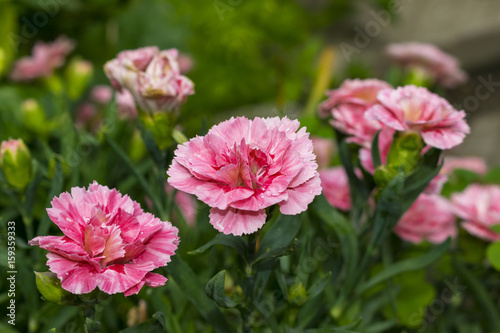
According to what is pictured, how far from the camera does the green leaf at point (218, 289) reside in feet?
1.20

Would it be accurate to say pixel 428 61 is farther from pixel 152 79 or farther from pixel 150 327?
pixel 150 327

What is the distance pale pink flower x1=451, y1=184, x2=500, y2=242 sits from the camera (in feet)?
1.97

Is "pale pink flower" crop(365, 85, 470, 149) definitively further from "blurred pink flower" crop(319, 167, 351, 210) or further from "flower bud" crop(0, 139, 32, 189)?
"flower bud" crop(0, 139, 32, 189)

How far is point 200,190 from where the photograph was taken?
0.34 meters

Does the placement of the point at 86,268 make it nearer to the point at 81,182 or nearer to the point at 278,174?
the point at 278,174

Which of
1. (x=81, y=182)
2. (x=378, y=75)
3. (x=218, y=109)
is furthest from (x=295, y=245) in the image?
(x=378, y=75)

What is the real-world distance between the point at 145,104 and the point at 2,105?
52cm

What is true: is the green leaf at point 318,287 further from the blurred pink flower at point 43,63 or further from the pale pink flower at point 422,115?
the blurred pink flower at point 43,63

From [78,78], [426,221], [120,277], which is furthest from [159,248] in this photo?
[78,78]

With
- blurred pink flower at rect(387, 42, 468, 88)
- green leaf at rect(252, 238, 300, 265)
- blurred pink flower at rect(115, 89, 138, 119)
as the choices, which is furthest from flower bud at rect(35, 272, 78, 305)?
blurred pink flower at rect(387, 42, 468, 88)

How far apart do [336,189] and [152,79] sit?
256 millimetres

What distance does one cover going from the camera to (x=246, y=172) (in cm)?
34

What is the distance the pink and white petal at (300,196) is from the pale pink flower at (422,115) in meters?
0.12

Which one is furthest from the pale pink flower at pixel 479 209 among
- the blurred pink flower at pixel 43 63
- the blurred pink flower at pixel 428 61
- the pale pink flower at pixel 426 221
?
the blurred pink flower at pixel 43 63
